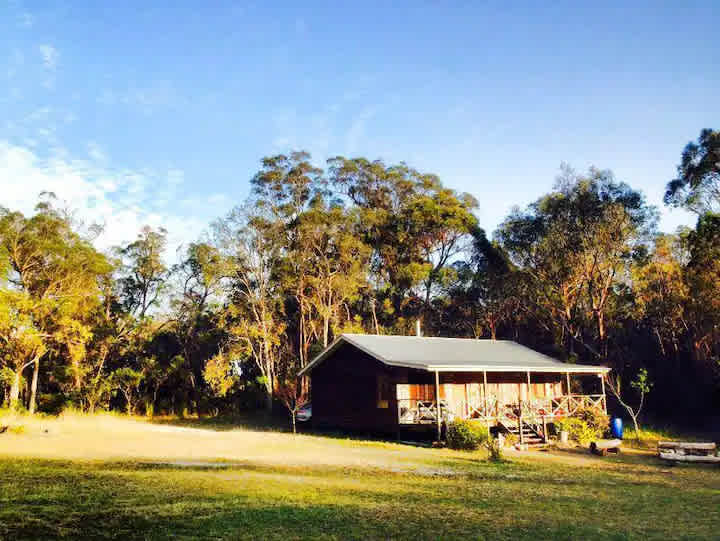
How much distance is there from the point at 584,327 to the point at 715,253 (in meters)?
11.0

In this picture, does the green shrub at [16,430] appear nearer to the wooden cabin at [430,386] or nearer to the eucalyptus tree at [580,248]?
the wooden cabin at [430,386]

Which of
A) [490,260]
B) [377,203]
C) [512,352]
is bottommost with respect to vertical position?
[512,352]

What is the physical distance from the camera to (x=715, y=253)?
95.3 ft

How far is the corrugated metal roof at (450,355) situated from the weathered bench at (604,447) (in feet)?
14.9

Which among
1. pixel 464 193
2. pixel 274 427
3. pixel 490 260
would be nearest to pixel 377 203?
pixel 464 193

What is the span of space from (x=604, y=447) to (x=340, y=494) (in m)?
13.5

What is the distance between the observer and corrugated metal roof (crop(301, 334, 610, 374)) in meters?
22.7

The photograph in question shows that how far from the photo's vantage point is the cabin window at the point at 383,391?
24.7m

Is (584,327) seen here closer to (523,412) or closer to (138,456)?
(523,412)

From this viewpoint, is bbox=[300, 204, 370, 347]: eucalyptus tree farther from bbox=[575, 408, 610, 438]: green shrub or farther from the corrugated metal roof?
bbox=[575, 408, 610, 438]: green shrub

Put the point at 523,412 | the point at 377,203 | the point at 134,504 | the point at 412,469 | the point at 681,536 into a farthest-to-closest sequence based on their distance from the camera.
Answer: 1. the point at 377,203
2. the point at 523,412
3. the point at 412,469
4. the point at 134,504
5. the point at 681,536

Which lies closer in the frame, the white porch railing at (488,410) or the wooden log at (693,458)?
the wooden log at (693,458)

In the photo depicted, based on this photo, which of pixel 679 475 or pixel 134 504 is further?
pixel 679 475

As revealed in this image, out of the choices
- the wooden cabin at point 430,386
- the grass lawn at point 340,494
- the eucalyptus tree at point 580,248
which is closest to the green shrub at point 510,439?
the wooden cabin at point 430,386
